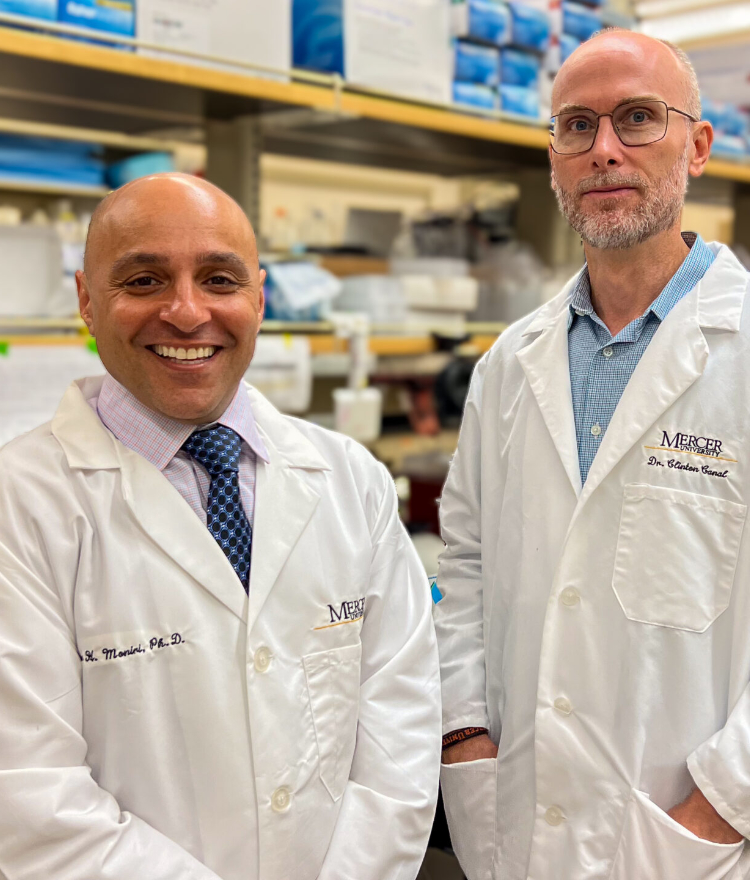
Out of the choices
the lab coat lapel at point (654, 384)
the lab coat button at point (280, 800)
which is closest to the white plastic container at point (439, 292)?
the lab coat lapel at point (654, 384)

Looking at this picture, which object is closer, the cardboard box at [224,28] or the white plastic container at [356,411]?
the cardboard box at [224,28]

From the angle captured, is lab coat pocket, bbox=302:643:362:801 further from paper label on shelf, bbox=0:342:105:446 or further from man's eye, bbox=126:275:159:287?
paper label on shelf, bbox=0:342:105:446

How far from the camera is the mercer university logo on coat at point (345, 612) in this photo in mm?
1142

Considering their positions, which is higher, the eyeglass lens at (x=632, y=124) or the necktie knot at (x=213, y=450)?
the eyeglass lens at (x=632, y=124)

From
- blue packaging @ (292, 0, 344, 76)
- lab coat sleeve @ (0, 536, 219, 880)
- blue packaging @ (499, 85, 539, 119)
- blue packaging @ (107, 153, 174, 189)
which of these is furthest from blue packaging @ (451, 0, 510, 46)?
lab coat sleeve @ (0, 536, 219, 880)

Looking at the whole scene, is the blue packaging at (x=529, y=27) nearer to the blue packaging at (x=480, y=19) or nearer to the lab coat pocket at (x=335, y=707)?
the blue packaging at (x=480, y=19)

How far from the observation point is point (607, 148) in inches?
48.1

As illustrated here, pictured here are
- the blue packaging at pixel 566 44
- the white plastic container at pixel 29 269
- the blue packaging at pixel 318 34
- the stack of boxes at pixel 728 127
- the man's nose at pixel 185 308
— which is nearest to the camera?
the man's nose at pixel 185 308

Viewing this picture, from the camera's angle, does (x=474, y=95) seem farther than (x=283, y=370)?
Yes

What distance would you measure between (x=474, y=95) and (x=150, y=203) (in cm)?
180

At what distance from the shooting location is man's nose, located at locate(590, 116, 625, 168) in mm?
1224

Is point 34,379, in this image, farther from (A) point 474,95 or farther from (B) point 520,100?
(B) point 520,100

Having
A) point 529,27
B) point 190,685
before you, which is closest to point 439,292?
point 529,27

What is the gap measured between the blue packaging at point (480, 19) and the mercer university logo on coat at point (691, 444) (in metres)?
1.79
